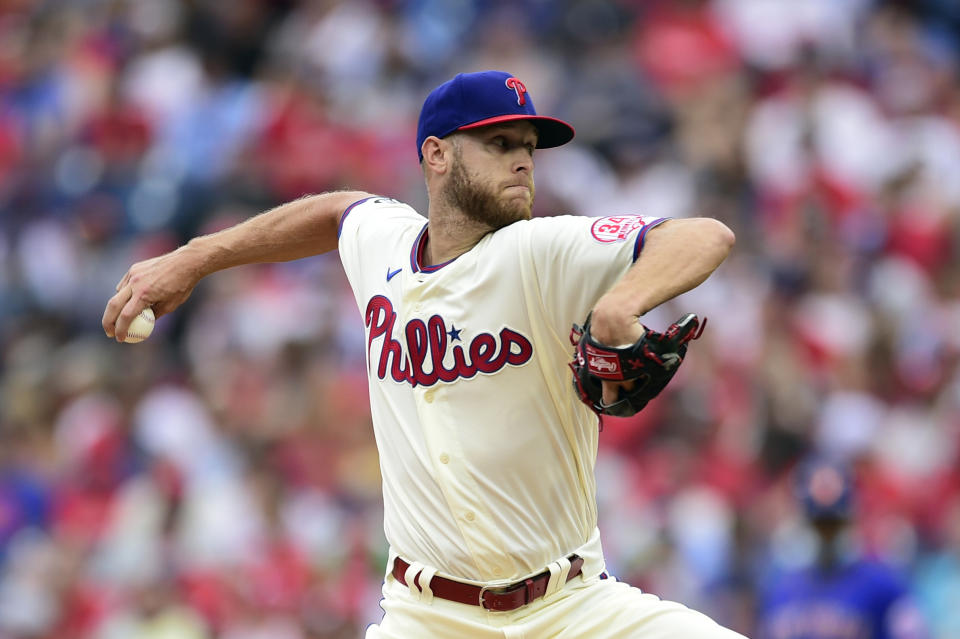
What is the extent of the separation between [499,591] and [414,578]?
26cm

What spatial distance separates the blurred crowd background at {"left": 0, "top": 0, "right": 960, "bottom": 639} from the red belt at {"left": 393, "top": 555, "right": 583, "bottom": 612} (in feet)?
9.36

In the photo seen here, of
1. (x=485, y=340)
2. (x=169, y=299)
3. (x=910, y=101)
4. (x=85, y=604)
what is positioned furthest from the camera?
(x=910, y=101)

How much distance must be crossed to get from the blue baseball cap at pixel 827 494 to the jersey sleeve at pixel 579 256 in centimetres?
274

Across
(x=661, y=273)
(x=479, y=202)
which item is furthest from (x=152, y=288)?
(x=661, y=273)

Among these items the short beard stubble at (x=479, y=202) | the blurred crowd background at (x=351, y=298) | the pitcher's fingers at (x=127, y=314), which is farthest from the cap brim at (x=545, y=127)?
the blurred crowd background at (x=351, y=298)

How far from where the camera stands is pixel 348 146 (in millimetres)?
11062

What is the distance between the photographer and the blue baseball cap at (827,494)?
20.3 ft

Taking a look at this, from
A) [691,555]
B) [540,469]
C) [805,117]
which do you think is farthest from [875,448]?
[540,469]

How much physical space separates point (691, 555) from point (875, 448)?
1.27 meters

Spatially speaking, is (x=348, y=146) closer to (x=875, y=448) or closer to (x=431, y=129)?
(x=875, y=448)

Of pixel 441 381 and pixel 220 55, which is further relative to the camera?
pixel 220 55

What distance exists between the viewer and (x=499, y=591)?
156 inches

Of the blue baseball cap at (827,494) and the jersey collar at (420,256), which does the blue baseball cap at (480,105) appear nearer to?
the jersey collar at (420,256)

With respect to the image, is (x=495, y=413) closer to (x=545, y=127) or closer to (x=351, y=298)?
(x=545, y=127)
